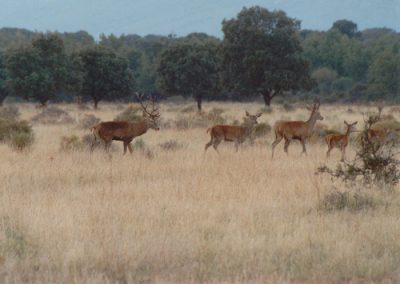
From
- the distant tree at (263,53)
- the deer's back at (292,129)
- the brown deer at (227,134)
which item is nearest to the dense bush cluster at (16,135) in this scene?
the brown deer at (227,134)

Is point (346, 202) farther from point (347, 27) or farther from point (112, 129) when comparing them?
point (347, 27)

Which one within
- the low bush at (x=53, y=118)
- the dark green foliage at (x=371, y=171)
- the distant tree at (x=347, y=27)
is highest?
the distant tree at (x=347, y=27)

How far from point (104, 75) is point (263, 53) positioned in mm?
13222

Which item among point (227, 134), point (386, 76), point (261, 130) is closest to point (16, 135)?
point (227, 134)

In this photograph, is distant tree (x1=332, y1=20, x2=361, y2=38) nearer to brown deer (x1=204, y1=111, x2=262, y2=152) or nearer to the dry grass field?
brown deer (x1=204, y1=111, x2=262, y2=152)

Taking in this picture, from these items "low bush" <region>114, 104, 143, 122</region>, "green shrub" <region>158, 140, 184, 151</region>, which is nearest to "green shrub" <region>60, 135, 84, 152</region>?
"green shrub" <region>158, 140, 184, 151</region>

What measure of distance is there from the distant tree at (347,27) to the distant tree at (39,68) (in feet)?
328

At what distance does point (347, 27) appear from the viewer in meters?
140

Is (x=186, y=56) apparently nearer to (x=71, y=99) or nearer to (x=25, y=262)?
(x=71, y=99)

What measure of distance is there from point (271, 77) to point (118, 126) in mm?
29010

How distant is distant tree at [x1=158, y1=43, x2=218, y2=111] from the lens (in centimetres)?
5231

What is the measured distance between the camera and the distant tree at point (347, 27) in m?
138

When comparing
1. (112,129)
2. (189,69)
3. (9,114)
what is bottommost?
(9,114)

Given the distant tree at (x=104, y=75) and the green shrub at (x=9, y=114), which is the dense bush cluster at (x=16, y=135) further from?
the distant tree at (x=104, y=75)
